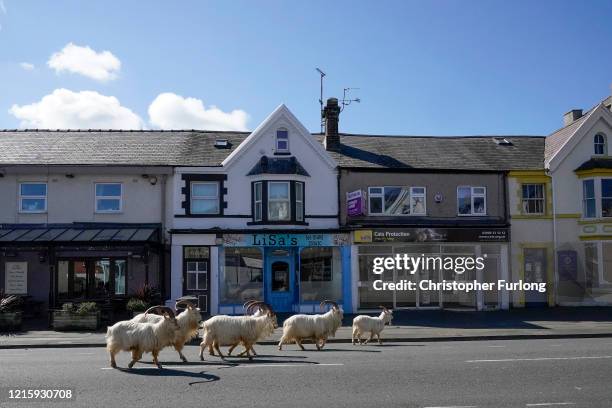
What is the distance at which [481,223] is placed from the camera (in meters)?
27.1

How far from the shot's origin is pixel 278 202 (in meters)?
25.9

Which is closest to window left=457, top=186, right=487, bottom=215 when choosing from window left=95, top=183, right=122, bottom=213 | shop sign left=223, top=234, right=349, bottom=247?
shop sign left=223, top=234, right=349, bottom=247

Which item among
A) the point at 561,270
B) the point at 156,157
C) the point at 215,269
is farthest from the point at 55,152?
the point at 561,270

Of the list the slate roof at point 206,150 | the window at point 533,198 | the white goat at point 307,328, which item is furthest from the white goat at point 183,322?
the window at point 533,198

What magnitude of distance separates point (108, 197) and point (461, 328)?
1525 centimetres

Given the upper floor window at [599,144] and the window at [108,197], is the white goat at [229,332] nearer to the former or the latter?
the window at [108,197]

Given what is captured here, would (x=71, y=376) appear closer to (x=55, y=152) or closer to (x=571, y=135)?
(x=55, y=152)

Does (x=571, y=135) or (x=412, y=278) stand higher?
(x=571, y=135)

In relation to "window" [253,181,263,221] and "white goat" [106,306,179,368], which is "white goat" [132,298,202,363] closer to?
"white goat" [106,306,179,368]

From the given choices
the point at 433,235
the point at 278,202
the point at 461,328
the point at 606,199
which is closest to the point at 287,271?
the point at 278,202

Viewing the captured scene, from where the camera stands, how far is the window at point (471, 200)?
2742cm

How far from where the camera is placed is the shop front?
85.8 ft

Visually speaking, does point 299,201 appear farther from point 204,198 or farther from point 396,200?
point 396,200

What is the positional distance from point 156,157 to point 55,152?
4412mm
